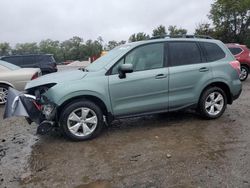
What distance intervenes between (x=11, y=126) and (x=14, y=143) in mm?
1384

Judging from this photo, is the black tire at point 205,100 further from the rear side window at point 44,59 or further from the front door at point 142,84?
the rear side window at point 44,59

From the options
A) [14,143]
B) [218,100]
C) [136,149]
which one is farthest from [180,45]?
[14,143]

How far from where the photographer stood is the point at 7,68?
33.5 feet

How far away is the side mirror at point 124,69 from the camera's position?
5.95 meters

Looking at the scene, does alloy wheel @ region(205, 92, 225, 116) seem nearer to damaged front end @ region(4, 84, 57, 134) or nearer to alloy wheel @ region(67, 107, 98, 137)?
alloy wheel @ region(67, 107, 98, 137)

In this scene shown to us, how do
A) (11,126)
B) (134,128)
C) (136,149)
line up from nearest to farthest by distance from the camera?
(136,149) < (134,128) < (11,126)

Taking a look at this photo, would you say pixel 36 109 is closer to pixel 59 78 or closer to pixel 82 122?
pixel 59 78

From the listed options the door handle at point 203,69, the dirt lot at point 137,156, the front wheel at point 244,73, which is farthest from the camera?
the front wheel at point 244,73

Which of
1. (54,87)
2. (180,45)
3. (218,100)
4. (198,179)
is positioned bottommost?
(198,179)

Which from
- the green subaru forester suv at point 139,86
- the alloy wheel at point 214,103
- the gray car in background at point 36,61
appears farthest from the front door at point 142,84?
the gray car in background at point 36,61

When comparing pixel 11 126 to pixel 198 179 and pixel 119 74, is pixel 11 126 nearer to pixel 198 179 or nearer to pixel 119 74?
pixel 119 74

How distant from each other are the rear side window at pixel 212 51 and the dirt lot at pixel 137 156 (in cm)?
133

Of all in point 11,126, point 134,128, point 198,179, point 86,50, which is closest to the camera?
point 198,179

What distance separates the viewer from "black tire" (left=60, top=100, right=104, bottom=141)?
19.0 feet
